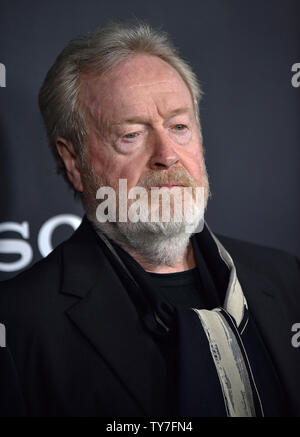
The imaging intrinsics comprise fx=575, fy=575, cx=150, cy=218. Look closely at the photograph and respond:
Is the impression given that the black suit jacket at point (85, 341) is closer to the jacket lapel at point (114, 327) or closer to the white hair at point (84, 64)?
the jacket lapel at point (114, 327)

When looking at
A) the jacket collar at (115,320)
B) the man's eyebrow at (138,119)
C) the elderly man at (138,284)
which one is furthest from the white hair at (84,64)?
the jacket collar at (115,320)

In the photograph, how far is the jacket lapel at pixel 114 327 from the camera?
1219 mm

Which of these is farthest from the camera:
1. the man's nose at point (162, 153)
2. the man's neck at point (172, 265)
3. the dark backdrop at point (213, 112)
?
the dark backdrop at point (213, 112)

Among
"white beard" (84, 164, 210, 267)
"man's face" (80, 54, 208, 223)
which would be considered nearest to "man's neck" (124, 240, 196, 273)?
"white beard" (84, 164, 210, 267)

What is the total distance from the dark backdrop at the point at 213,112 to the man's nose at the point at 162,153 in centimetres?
43

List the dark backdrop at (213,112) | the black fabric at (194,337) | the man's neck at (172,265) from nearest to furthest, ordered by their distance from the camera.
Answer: the black fabric at (194,337) → the man's neck at (172,265) → the dark backdrop at (213,112)

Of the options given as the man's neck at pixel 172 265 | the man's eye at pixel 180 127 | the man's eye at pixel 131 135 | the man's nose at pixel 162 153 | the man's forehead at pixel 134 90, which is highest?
the man's forehead at pixel 134 90

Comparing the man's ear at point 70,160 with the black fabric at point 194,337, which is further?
the man's ear at point 70,160

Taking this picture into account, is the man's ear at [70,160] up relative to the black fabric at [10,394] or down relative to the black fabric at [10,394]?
up

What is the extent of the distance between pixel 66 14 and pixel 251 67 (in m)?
0.58

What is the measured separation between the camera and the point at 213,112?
1.75 m

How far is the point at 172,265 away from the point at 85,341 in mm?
313

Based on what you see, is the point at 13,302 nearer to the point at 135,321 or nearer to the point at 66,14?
the point at 135,321
